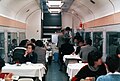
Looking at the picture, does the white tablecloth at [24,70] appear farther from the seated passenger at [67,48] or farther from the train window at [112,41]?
the seated passenger at [67,48]

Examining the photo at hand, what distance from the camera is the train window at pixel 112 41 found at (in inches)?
409

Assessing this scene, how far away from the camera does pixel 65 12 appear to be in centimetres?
2362

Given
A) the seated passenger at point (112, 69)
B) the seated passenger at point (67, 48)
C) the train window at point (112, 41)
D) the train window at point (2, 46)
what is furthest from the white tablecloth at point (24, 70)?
the seated passenger at point (67, 48)

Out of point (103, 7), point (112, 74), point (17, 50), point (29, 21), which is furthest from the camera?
point (29, 21)

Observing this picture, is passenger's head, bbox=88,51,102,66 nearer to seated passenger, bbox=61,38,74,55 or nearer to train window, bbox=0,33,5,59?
train window, bbox=0,33,5,59

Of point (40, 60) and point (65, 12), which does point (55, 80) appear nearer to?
point (40, 60)

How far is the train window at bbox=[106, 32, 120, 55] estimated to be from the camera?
1040 centimetres

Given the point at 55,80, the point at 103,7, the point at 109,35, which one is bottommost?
the point at 55,80

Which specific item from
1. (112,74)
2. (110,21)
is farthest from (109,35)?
(112,74)

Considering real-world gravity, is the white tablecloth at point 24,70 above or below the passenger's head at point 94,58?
below

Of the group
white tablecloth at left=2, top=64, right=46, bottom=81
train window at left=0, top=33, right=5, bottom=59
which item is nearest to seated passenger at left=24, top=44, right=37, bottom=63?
white tablecloth at left=2, top=64, right=46, bottom=81

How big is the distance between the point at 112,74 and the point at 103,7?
8848 millimetres

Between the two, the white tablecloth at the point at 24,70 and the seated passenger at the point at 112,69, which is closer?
the seated passenger at the point at 112,69

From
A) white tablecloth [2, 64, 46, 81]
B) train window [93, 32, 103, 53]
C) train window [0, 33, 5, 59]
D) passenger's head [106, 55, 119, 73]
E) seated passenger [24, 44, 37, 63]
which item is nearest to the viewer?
passenger's head [106, 55, 119, 73]
